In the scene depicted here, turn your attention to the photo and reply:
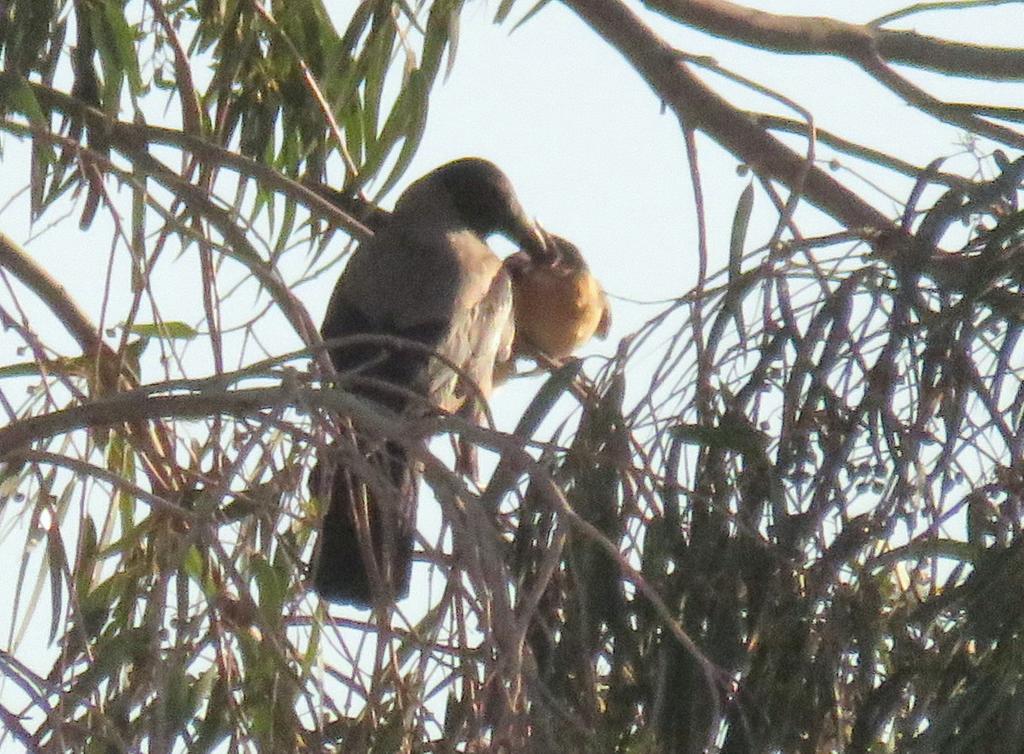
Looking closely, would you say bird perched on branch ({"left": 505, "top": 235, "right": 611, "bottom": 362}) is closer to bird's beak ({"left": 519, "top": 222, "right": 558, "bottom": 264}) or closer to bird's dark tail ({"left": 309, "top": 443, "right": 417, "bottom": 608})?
bird's beak ({"left": 519, "top": 222, "right": 558, "bottom": 264})

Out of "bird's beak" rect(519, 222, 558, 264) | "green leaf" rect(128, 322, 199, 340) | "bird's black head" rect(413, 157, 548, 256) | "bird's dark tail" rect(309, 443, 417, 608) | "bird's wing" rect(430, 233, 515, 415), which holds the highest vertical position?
"bird's black head" rect(413, 157, 548, 256)

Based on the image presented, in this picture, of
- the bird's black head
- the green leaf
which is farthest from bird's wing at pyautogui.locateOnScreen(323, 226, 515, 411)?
the green leaf

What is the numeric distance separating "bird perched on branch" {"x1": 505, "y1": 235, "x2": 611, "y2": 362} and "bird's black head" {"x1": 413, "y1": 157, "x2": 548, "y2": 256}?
12cm

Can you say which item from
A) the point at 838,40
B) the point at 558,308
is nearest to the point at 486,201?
the point at 558,308

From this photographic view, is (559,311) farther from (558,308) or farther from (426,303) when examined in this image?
(426,303)

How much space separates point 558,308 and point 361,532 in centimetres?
143

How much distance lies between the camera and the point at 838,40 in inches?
96.9

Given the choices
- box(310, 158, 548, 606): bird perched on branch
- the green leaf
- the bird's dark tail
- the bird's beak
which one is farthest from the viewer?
the bird's beak

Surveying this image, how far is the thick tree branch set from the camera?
2.33 m

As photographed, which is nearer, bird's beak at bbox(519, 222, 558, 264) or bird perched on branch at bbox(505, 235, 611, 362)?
bird perched on branch at bbox(505, 235, 611, 362)

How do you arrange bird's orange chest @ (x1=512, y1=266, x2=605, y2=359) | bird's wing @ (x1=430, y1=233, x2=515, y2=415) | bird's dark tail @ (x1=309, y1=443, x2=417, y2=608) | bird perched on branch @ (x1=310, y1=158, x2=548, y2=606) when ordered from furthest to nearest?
bird's orange chest @ (x1=512, y1=266, x2=605, y2=359) < bird's wing @ (x1=430, y1=233, x2=515, y2=415) < bird perched on branch @ (x1=310, y1=158, x2=548, y2=606) < bird's dark tail @ (x1=309, y1=443, x2=417, y2=608)

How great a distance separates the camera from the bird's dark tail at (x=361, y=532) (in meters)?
1.78

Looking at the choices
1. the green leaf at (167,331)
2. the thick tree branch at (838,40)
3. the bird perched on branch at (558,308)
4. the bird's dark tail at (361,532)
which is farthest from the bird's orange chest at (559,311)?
the green leaf at (167,331)

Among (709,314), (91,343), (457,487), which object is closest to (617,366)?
(709,314)
